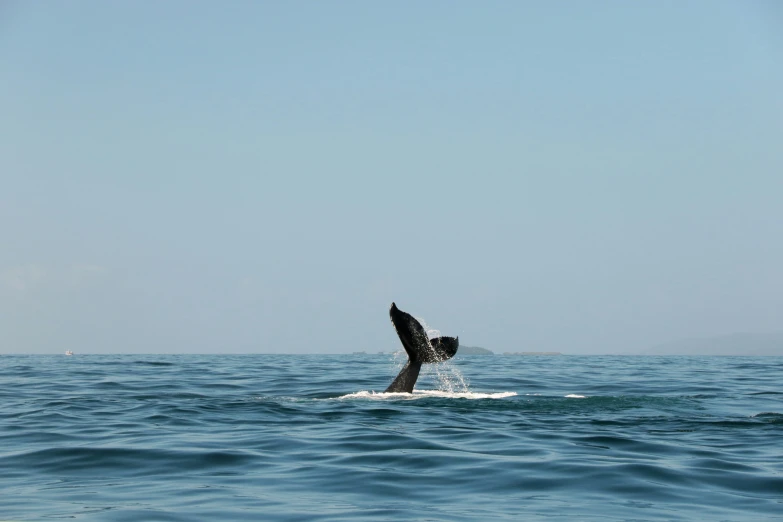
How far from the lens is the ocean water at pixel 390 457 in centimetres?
946

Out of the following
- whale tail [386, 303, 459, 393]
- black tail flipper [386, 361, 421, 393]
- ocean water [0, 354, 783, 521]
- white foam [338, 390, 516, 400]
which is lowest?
ocean water [0, 354, 783, 521]

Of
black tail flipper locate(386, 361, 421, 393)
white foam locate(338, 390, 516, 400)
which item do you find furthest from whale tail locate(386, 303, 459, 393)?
white foam locate(338, 390, 516, 400)

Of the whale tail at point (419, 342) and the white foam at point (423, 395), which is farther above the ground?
the whale tail at point (419, 342)

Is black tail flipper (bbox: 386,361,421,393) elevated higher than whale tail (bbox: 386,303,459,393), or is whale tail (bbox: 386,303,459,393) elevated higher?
whale tail (bbox: 386,303,459,393)

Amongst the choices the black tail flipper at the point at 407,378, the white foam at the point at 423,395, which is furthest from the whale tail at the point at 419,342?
the white foam at the point at 423,395

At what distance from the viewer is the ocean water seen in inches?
372

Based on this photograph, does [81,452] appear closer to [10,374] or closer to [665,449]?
[665,449]

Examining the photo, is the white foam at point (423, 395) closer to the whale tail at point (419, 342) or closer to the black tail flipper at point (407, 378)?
the black tail flipper at point (407, 378)


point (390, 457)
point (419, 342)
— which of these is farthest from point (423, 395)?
point (390, 457)

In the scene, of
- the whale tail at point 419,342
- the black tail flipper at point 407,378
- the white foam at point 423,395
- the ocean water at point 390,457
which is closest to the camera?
the ocean water at point 390,457

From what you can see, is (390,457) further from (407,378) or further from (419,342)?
(407,378)

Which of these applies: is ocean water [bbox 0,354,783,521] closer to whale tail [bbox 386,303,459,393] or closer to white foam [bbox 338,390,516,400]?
white foam [bbox 338,390,516,400]

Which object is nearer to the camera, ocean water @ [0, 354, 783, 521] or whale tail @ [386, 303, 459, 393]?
ocean water @ [0, 354, 783, 521]

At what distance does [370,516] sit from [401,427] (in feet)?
19.7
